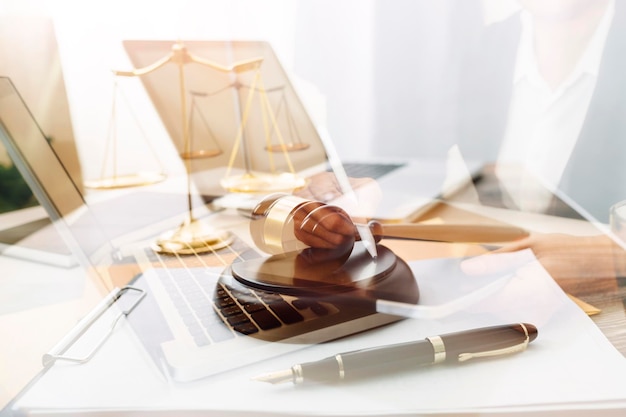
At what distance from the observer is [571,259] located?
0.31m

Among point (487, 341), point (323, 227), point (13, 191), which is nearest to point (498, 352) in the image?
point (487, 341)

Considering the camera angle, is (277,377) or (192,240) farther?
(192,240)

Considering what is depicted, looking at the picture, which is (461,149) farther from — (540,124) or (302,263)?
(302,263)

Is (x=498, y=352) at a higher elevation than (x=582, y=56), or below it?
below

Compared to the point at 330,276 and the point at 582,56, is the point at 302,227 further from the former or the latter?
the point at 582,56

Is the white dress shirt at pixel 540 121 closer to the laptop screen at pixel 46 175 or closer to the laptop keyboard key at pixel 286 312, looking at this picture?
the laptop keyboard key at pixel 286 312

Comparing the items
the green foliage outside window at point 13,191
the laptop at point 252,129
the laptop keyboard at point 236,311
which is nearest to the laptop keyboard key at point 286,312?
the laptop keyboard at point 236,311

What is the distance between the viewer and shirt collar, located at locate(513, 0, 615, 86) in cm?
28

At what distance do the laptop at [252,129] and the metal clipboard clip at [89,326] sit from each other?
11 cm

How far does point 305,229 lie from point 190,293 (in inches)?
3.1

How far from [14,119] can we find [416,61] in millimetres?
301

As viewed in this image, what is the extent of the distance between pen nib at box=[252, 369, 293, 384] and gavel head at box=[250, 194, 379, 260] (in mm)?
64

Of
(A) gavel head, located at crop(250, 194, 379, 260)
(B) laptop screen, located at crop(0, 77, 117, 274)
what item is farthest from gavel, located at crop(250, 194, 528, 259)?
(B) laptop screen, located at crop(0, 77, 117, 274)

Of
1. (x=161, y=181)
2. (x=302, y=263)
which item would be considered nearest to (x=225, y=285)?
(x=302, y=263)
